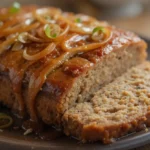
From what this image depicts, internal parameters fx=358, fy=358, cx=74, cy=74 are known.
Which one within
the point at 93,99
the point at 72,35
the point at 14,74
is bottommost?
the point at 93,99

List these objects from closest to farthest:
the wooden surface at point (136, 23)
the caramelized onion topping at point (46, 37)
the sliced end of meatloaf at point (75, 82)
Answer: the sliced end of meatloaf at point (75, 82) < the caramelized onion topping at point (46, 37) < the wooden surface at point (136, 23)

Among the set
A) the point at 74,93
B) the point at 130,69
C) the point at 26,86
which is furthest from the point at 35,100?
the point at 130,69

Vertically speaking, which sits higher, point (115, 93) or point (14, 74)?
point (14, 74)

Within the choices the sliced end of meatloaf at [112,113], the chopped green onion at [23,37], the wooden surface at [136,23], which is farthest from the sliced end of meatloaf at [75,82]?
the wooden surface at [136,23]

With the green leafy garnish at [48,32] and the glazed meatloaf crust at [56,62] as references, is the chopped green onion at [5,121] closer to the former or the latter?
the glazed meatloaf crust at [56,62]

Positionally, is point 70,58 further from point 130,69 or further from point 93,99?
point 130,69

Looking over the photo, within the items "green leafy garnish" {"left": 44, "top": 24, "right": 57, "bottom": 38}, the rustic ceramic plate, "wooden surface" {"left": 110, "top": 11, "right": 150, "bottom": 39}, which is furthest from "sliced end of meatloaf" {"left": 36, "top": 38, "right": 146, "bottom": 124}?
"wooden surface" {"left": 110, "top": 11, "right": 150, "bottom": 39}
